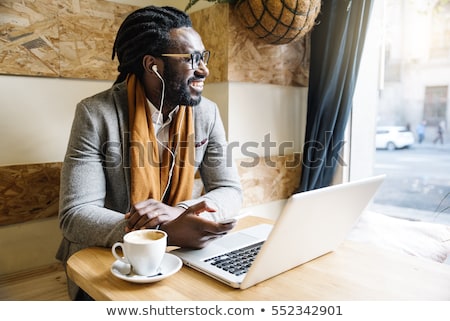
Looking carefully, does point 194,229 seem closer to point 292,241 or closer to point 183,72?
point 292,241

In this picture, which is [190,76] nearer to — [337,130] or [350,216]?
[350,216]

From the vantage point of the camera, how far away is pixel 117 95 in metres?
1.30

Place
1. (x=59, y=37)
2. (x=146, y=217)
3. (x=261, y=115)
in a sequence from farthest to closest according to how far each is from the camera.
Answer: (x=261, y=115) → (x=59, y=37) → (x=146, y=217)

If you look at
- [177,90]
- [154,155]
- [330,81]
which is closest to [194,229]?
[154,155]

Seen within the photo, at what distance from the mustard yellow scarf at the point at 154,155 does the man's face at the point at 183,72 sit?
0.28ft

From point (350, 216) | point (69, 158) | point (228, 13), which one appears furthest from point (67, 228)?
point (228, 13)

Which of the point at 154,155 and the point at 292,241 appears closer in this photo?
the point at 292,241

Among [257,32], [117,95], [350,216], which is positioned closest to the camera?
[350,216]

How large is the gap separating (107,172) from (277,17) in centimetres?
97

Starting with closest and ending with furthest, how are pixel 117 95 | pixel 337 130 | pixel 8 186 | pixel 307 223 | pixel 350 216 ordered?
1. pixel 307 223
2. pixel 350 216
3. pixel 117 95
4. pixel 8 186
5. pixel 337 130

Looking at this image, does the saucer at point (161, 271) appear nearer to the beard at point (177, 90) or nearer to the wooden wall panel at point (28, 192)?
the beard at point (177, 90)

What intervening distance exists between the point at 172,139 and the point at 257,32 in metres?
0.69

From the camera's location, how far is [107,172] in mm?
1239

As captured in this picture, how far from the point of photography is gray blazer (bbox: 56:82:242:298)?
100cm
